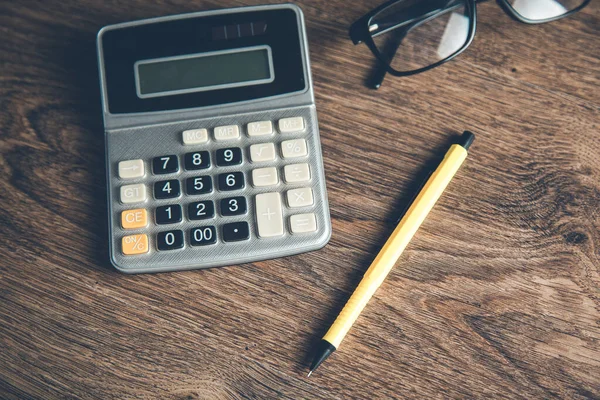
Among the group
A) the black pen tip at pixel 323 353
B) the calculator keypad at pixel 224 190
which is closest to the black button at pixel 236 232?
the calculator keypad at pixel 224 190

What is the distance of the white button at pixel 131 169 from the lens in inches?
15.7

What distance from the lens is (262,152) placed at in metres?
0.40

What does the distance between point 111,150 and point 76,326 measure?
15 centimetres

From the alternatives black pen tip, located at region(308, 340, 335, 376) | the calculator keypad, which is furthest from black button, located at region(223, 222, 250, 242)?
black pen tip, located at region(308, 340, 335, 376)

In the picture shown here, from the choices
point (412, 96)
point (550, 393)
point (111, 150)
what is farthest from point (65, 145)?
point (550, 393)

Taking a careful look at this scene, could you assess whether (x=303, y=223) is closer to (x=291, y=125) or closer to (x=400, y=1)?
(x=291, y=125)

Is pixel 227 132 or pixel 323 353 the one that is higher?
pixel 227 132

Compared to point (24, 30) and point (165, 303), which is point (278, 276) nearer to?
point (165, 303)

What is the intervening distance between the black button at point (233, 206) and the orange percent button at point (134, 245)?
0.07 metres

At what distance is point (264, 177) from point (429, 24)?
0.22 metres

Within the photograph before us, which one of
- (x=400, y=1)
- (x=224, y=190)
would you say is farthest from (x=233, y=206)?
(x=400, y=1)

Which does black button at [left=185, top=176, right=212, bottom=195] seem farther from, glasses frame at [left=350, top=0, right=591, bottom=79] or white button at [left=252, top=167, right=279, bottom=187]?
glasses frame at [left=350, top=0, right=591, bottom=79]

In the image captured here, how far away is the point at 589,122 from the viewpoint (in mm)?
429

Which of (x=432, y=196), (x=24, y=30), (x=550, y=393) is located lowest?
(x=550, y=393)
